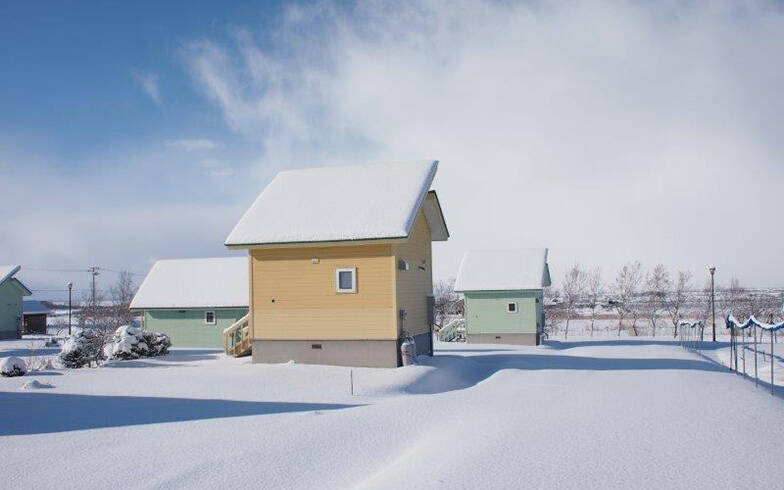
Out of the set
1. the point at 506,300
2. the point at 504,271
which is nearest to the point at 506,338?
the point at 506,300

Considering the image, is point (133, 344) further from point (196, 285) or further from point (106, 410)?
point (196, 285)

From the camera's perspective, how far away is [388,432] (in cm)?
1053

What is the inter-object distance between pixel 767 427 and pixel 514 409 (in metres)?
4.18

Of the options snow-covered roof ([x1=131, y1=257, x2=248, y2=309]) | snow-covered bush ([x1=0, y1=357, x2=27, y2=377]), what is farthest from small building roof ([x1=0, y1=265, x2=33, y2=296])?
snow-covered bush ([x1=0, y1=357, x2=27, y2=377])

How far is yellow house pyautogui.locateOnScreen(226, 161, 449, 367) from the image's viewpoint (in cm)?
1981

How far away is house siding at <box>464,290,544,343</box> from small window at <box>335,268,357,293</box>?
58.8 feet

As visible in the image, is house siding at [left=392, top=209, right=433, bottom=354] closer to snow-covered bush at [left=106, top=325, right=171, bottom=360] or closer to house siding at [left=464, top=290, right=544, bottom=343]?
snow-covered bush at [left=106, top=325, right=171, bottom=360]

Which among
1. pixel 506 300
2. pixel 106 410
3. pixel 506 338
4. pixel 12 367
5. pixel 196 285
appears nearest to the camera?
pixel 106 410

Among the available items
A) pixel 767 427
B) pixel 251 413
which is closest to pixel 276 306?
pixel 251 413

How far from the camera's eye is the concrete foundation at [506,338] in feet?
117

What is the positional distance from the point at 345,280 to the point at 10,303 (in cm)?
3848

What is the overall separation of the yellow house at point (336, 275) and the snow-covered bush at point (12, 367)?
6.69 m

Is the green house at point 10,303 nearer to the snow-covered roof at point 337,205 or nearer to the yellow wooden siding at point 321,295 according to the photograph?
the snow-covered roof at point 337,205

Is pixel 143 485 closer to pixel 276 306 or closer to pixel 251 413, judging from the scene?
pixel 251 413
